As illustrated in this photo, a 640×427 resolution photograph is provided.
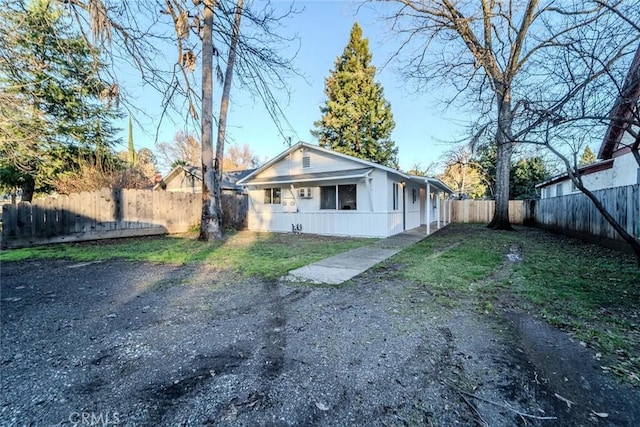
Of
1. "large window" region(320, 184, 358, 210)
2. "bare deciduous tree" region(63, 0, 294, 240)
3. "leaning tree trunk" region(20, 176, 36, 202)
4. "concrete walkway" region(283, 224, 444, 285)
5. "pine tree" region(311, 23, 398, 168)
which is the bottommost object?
"concrete walkway" region(283, 224, 444, 285)

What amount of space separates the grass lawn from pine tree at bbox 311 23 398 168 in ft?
61.9

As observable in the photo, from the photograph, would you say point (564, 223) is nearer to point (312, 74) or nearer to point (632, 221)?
point (632, 221)

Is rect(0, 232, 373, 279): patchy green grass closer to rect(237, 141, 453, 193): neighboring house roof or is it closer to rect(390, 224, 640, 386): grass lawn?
rect(390, 224, 640, 386): grass lawn

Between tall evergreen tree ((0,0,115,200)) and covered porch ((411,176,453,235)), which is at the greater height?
tall evergreen tree ((0,0,115,200))

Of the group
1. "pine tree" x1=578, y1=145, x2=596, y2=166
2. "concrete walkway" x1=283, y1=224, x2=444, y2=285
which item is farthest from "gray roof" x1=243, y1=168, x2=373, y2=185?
"pine tree" x1=578, y1=145, x2=596, y2=166

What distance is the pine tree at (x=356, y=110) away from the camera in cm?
2497

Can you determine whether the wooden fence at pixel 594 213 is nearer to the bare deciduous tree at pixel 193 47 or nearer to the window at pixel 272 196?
the bare deciduous tree at pixel 193 47

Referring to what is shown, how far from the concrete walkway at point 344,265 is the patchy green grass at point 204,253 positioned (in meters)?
0.33

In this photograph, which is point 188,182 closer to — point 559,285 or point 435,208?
point 435,208

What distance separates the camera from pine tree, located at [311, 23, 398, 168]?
24969 mm

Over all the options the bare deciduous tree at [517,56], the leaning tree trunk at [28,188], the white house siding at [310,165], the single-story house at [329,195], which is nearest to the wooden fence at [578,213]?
the bare deciduous tree at [517,56]

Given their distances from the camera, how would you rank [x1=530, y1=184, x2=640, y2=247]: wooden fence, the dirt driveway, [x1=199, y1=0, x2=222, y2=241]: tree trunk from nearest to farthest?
the dirt driveway, [x1=530, y1=184, x2=640, y2=247]: wooden fence, [x1=199, y1=0, x2=222, y2=241]: tree trunk


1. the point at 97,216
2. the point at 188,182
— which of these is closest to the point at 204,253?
the point at 97,216

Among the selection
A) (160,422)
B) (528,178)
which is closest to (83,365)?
(160,422)
